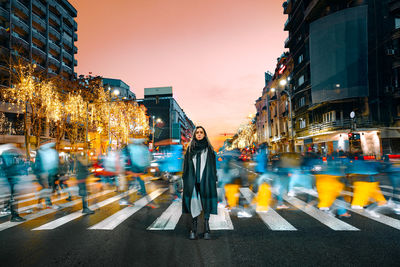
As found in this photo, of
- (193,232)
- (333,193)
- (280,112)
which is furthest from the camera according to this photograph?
(280,112)

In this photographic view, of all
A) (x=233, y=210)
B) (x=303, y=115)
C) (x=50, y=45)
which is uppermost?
(x=50, y=45)

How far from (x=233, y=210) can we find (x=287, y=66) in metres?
47.8

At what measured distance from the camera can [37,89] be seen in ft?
91.6

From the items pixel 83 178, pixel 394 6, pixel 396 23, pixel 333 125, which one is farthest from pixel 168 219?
pixel 394 6

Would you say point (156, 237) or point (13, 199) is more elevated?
point (13, 199)

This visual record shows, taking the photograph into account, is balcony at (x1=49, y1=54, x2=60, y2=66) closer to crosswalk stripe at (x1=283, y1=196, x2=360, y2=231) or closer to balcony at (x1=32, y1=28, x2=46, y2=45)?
balcony at (x1=32, y1=28, x2=46, y2=45)

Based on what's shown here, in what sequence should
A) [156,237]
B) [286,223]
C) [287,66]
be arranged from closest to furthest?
[156,237] < [286,223] < [287,66]

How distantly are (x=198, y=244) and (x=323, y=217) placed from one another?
330 centimetres

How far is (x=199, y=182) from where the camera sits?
474cm

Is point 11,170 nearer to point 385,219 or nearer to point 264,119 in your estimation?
point 385,219

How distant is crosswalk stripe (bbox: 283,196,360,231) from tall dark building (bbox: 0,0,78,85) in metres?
34.7

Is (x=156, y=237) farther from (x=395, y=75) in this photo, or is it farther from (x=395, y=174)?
(x=395, y=75)

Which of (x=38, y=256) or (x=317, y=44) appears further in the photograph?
(x=317, y=44)

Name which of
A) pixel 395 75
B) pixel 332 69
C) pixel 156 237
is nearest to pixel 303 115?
pixel 332 69
